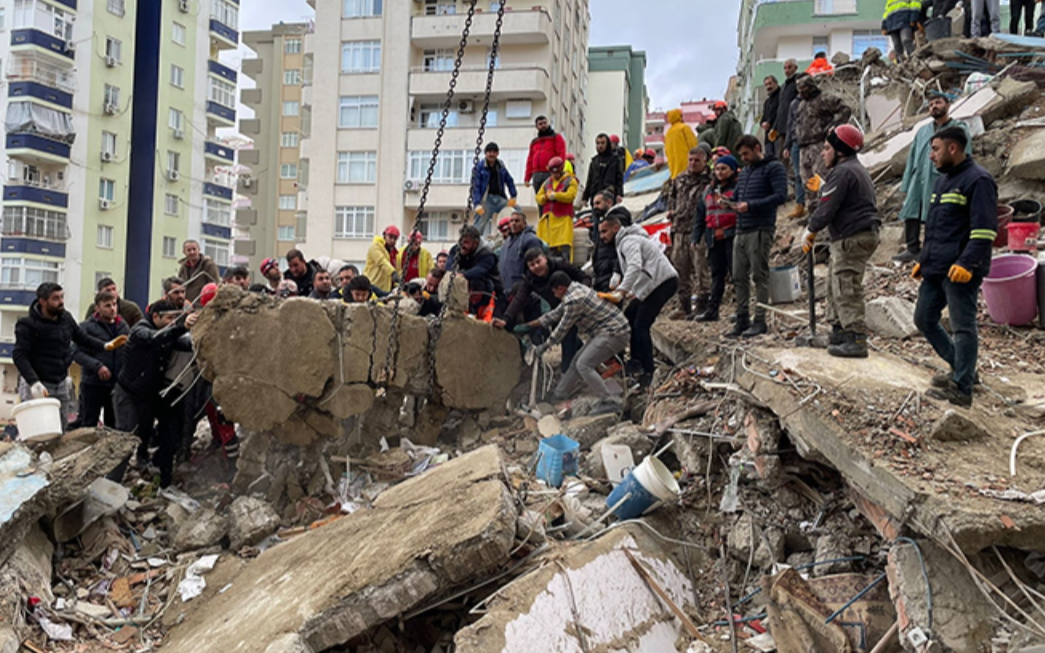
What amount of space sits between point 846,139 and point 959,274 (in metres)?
1.36

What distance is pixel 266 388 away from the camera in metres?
6.23

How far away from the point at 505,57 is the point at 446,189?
6.35 m

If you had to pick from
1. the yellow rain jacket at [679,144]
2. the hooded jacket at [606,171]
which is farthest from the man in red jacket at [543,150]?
the yellow rain jacket at [679,144]

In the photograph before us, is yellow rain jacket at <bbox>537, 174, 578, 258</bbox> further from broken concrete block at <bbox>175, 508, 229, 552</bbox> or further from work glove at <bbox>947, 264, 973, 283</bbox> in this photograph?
Result: work glove at <bbox>947, 264, 973, 283</bbox>

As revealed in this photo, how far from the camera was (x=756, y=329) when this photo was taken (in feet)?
21.1

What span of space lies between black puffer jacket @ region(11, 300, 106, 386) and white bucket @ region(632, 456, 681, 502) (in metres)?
5.20

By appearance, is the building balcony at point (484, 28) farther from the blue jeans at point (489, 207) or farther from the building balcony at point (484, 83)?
the blue jeans at point (489, 207)

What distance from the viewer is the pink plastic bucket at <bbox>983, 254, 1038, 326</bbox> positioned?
6.41 metres

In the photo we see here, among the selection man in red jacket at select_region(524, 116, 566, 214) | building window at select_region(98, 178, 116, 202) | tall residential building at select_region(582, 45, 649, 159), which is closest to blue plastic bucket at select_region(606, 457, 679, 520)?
man in red jacket at select_region(524, 116, 566, 214)

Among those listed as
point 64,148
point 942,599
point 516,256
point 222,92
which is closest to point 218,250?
point 222,92

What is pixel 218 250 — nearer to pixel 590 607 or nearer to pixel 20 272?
pixel 20 272

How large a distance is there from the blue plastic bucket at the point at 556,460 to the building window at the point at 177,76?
33634mm

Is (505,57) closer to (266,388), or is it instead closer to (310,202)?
(310,202)

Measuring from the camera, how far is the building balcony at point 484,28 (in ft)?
96.1
